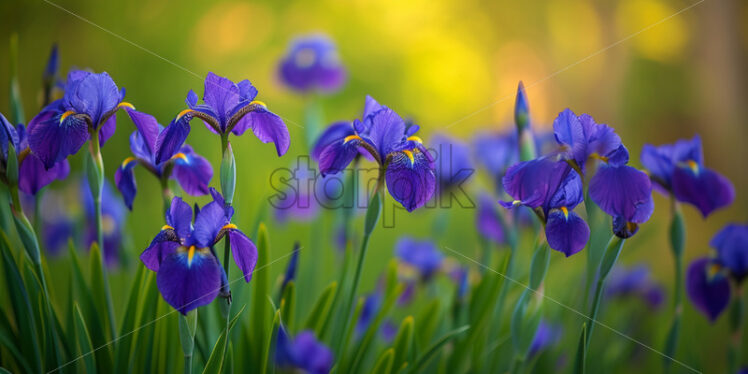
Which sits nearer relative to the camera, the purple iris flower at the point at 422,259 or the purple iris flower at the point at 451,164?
the purple iris flower at the point at 422,259

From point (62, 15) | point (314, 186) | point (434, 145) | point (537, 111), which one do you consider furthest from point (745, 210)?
point (62, 15)

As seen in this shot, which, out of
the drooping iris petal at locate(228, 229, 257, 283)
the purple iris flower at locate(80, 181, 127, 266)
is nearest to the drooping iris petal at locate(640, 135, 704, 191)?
the drooping iris petal at locate(228, 229, 257, 283)

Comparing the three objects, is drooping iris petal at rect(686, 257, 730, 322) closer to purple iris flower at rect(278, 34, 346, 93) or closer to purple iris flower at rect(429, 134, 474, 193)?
purple iris flower at rect(429, 134, 474, 193)

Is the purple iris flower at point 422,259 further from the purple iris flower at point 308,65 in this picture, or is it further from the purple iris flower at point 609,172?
the purple iris flower at point 308,65

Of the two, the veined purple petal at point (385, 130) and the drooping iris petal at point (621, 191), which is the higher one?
the veined purple petal at point (385, 130)

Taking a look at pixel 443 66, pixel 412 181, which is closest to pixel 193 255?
pixel 412 181

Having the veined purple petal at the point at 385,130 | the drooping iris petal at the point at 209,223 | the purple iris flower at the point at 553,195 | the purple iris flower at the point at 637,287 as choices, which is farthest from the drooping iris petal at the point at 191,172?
the purple iris flower at the point at 637,287

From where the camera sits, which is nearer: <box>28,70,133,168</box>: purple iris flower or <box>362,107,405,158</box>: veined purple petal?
<box>28,70,133,168</box>: purple iris flower
